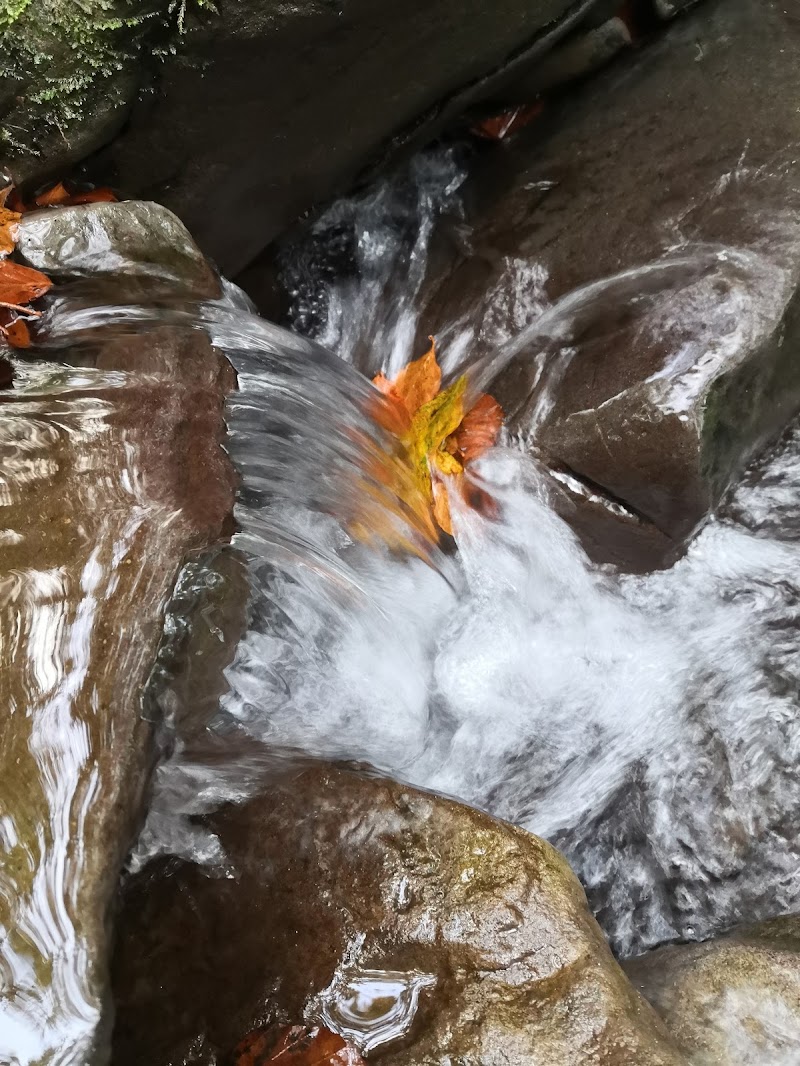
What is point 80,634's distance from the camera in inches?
78.9

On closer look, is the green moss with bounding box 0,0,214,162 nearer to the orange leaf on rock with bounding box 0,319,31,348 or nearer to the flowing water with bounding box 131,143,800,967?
the orange leaf on rock with bounding box 0,319,31,348

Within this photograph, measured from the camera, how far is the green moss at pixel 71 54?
9.10ft

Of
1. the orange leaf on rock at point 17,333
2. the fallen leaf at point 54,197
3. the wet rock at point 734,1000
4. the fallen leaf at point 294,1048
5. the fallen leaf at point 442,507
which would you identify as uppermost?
the fallen leaf at point 54,197

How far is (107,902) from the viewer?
1.87 metres

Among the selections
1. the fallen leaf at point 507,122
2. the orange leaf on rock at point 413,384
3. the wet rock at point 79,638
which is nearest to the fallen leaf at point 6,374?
→ the wet rock at point 79,638

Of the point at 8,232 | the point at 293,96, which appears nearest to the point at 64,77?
the point at 8,232

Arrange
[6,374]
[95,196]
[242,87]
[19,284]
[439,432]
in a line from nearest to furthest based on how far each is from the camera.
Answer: [6,374]
[19,284]
[242,87]
[95,196]
[439,432]

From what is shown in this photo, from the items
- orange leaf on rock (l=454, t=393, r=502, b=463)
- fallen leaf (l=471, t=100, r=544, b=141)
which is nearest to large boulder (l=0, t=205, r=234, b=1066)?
orange leaf on rock (l=454, t=393, r=502, b=463)

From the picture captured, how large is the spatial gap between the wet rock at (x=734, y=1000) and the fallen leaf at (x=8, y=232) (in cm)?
321

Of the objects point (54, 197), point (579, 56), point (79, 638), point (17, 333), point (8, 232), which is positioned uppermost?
point (579, 56)

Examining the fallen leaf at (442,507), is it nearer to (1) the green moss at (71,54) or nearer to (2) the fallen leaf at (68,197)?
(2) the fallen leaf at (68,197)

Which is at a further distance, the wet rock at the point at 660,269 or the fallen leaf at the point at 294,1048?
the wet rock at the point at 660,269

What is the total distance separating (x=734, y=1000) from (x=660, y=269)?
2.55 meters

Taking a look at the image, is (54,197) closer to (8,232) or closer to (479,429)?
(8,232)
